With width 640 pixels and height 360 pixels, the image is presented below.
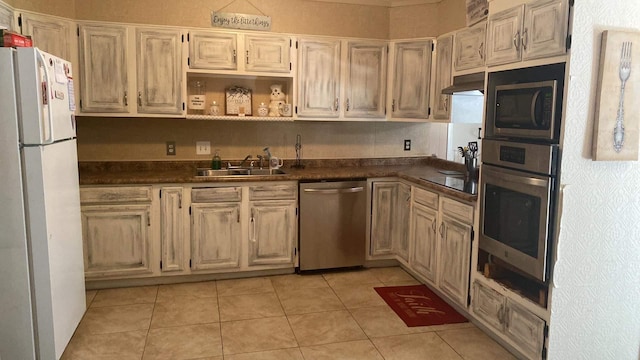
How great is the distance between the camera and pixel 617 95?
2275 millimetres

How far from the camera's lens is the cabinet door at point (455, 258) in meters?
3.10

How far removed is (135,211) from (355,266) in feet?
6.38

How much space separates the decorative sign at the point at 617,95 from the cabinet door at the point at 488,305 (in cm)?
101

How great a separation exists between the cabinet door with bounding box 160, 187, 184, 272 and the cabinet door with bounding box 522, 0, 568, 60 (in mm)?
2683

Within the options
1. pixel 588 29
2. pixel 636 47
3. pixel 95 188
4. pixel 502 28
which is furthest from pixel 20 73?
pixel 636 47

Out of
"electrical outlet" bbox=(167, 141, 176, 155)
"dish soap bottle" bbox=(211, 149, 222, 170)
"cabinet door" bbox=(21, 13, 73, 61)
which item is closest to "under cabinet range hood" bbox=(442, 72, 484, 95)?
"dish soap bottle" bbox=(211, 149, 222, 170)

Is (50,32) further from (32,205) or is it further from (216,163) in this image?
(32,205)

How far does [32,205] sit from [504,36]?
271 centimetres

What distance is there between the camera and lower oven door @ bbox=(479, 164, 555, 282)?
2.36 metres

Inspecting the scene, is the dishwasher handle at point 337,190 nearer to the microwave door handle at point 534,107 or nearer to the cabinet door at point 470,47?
the cabinet door at point 470,47

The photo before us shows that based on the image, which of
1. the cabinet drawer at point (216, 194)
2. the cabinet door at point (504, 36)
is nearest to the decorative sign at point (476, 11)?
the cabinet door at point (504, 36)

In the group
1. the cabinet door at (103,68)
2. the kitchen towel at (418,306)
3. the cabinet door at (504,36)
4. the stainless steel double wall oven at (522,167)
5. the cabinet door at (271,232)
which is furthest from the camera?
the cabinet door at (271,232)

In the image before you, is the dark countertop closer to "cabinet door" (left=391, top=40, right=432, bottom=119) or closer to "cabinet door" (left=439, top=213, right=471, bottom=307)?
"cabinet door" (left=439, top=213, right=471, bottom=307)

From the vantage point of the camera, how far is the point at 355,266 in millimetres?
4184
